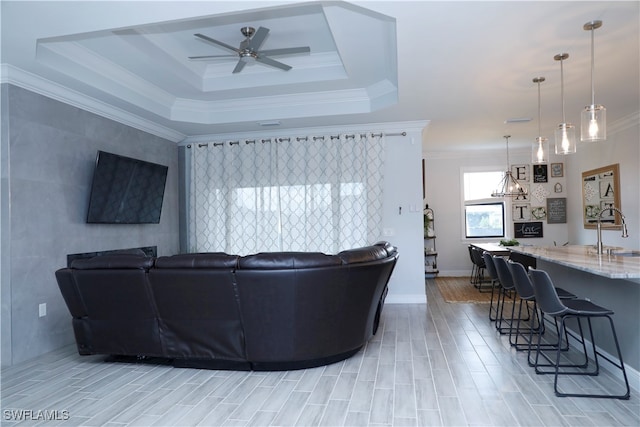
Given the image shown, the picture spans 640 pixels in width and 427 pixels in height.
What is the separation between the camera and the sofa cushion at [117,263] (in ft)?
10.7

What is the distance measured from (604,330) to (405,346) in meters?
1.67

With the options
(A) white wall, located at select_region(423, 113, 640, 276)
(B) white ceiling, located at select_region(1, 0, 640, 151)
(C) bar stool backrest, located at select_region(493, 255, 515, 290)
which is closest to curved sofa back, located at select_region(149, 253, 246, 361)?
(B) white ceiling, located at select_region(1, 0, 640, 151)

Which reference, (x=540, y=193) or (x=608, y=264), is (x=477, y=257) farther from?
(x=608, y=264)

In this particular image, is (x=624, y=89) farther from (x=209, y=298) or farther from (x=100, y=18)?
(x=100, y=18)

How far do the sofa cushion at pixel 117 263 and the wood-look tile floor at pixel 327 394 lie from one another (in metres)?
0.91

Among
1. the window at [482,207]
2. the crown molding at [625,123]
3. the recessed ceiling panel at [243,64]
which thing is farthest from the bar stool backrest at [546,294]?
the window at [482,207]

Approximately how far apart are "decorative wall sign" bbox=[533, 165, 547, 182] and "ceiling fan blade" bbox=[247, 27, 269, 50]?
7.14 metres

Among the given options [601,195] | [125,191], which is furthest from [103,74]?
[601,195]

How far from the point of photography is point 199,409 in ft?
8.87

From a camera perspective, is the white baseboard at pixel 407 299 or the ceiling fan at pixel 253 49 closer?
the ceiling fan at pixel 253 49

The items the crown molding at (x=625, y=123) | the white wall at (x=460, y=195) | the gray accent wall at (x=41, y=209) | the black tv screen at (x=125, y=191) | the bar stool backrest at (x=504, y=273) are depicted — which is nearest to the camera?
the gray accent wall at (x=41, y=209)

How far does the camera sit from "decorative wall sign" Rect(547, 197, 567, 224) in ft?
27.6

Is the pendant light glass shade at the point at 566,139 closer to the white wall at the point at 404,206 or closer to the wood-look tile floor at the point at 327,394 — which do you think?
the wood-look tile floor at the point at 327,394

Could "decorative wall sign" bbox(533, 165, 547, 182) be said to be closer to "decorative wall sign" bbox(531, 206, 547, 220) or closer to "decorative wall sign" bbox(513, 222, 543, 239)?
"decorative wall sign" bbox(531, 206, 547, 220)
